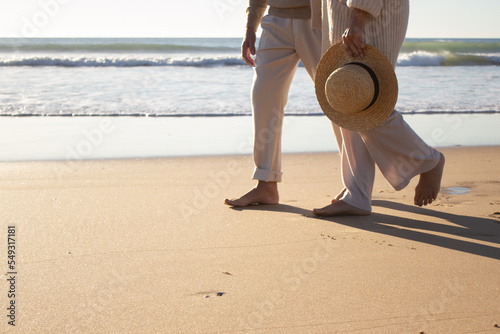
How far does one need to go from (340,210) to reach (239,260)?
86cm

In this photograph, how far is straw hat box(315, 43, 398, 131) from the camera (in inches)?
104

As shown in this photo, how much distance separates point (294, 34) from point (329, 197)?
1006mm

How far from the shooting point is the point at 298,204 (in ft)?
11.3

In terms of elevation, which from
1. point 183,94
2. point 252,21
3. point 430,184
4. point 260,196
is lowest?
point 183,94

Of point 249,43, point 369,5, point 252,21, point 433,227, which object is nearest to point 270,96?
point 249,43

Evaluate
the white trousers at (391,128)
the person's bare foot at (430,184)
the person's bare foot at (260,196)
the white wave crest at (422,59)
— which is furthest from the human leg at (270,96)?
the white wave crest at (422,59)

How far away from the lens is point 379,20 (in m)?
2.70

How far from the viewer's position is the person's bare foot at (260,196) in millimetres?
3340

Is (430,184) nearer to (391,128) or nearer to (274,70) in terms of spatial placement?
(391,128)

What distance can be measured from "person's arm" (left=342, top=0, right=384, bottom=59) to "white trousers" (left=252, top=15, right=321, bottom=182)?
0.50 metres

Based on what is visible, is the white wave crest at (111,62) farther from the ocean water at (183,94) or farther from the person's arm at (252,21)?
the person's arm at (252,21)

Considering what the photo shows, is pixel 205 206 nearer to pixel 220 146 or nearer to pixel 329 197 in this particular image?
pixel 329 197

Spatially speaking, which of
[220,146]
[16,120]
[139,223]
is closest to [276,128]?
[139,223]

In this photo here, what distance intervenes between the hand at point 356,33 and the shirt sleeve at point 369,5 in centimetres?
5
